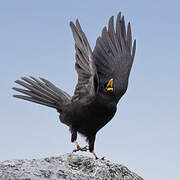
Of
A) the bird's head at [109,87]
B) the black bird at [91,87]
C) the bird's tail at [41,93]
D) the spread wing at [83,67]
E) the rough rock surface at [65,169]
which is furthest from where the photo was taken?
the bird's tail at [41,93]

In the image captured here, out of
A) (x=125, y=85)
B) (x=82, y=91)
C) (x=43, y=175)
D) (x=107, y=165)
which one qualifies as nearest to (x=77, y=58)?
(x=82, y=91)

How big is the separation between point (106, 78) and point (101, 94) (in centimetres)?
96

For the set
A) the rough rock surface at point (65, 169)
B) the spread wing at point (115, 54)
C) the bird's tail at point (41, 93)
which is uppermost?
the spread wing at point (115, 54)

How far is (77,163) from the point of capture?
4.68 meters

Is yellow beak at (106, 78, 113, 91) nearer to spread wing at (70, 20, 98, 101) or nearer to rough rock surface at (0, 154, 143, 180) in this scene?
spread wing at (70, 20, 98, 101)

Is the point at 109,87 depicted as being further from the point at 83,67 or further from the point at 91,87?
the point at 83,67

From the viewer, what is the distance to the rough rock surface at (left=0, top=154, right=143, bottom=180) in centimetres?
388

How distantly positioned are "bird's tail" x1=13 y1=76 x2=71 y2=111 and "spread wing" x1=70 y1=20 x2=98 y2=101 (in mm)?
613

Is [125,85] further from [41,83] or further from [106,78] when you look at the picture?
[41,83]

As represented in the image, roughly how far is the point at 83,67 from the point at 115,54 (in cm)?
187

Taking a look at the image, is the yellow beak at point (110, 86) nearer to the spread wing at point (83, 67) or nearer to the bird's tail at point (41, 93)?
the spread wing at point (83, 67)

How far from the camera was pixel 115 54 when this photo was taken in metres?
7.38

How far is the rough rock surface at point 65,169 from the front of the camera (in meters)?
3.88

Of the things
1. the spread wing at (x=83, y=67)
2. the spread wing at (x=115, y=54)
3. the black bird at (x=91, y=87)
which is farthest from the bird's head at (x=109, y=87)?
the spread wing at (x=115, y=54)
